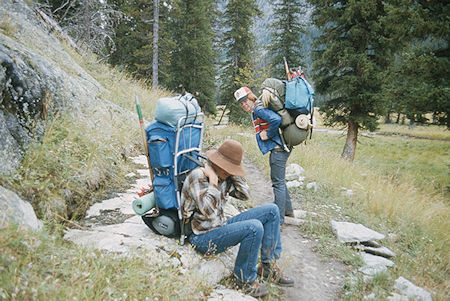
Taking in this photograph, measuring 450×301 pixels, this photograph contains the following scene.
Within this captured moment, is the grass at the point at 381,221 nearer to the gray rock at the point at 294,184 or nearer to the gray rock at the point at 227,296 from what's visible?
the gray rock at the point at 294,184

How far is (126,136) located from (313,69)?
9354 millimetres

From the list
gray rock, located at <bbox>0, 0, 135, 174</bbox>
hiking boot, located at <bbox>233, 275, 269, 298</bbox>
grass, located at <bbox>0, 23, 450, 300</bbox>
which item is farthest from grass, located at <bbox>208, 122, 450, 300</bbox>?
gray rock, located at <bbox>0, 0, 135, 174</bbox>

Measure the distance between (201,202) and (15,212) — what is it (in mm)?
1498

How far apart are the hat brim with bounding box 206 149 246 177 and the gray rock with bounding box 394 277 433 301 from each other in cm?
221

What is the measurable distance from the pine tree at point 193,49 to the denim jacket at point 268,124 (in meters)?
16.7

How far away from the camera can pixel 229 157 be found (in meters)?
2.88

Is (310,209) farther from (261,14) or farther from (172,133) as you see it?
(261,14)

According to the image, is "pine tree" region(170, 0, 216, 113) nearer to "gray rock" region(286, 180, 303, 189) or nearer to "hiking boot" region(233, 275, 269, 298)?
"gray rock" region(286, 180, 303, 189)

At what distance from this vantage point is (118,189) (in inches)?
166

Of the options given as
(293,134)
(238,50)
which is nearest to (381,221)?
(293,134)

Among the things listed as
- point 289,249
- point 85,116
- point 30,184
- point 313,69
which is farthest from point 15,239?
point 313,69

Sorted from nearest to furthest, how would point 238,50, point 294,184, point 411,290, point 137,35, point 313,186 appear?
1. point 411,290
2. point 313,186
3. point 294,184
4. point 137,35
5. point 238,50

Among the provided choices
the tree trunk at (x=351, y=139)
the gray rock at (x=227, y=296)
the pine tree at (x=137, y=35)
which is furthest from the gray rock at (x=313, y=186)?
Answer: the pine tree at (x=137, y=35)

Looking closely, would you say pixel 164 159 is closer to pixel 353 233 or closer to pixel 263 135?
pixel 263 135
